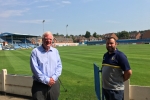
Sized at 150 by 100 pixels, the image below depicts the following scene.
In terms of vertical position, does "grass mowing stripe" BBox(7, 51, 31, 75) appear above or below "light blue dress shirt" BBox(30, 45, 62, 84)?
below

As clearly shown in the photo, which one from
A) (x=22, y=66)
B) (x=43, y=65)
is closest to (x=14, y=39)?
(x=22, y=66)

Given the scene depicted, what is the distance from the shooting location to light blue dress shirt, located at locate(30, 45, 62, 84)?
4.37m

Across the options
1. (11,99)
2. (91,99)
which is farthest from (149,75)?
(11,99)

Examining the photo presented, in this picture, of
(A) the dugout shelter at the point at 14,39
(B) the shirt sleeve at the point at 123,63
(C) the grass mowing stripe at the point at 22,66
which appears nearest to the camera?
(B) the shirt sleeve at the point at 123,63

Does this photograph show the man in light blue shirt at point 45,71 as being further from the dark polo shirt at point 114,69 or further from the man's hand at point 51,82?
the dark polo shirt at point 114,69

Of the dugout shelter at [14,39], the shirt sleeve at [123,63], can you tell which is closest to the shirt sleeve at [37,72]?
the shirt sleeve at [123,63]

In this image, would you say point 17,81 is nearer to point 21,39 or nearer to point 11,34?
point 11,34

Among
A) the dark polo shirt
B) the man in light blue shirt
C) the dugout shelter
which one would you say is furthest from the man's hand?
the dugout shelter

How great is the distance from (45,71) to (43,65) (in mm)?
131

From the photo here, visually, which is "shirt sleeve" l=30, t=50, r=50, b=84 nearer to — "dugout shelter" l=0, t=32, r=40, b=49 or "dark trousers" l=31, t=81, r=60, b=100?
"dark trousers" l=31, t=81, r=60, b=100

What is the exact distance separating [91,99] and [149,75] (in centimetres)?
499

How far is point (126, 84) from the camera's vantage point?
209 inches

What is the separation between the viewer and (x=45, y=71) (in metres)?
4.45

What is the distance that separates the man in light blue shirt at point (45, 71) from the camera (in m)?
4.39
